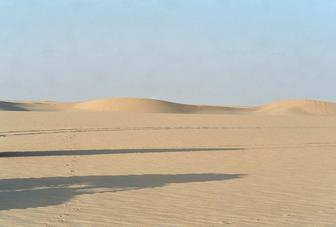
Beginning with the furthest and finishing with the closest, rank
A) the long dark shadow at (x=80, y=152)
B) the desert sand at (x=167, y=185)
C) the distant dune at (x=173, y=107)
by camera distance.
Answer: the distant dune at (x=173, y=107) → the long dark shadow at (x=80, y=152) → the desert sand at (x=167, y=185)

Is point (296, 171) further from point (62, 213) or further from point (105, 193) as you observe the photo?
point (62, 213)

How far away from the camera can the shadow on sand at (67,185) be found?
9008 millimetres

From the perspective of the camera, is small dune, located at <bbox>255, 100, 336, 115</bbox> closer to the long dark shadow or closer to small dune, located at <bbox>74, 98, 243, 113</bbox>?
small dune, located at <bbox>74, 98, 243, 113</bbox>

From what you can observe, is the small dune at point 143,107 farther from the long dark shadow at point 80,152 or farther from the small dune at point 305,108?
the long dark shadow at point 80,152

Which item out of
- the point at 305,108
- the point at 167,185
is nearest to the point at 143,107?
the point at 305,108

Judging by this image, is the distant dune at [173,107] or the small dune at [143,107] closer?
the small dune at [143,107]

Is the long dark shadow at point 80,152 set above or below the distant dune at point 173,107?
below

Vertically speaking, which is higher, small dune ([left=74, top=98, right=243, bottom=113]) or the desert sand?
small dune ([left=74, top=98, right=243, bottom=113])

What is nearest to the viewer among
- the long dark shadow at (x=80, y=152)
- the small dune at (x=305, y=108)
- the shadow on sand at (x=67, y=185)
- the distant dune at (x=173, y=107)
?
the shadow on sand at (x=67, y=185)

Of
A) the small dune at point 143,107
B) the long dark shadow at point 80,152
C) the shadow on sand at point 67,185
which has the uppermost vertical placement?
the small dune at point 143,107

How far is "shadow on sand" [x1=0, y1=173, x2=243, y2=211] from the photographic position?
29.6ft

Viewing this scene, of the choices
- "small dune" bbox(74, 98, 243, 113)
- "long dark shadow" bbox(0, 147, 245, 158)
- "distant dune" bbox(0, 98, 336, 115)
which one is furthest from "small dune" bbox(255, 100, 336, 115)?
"long dark shadow" bbox(0, 147, 245, 158)

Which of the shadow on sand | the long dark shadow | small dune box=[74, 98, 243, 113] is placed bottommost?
the shadow on sand

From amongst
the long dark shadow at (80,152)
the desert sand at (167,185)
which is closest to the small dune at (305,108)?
the desert sand at (167,185)
